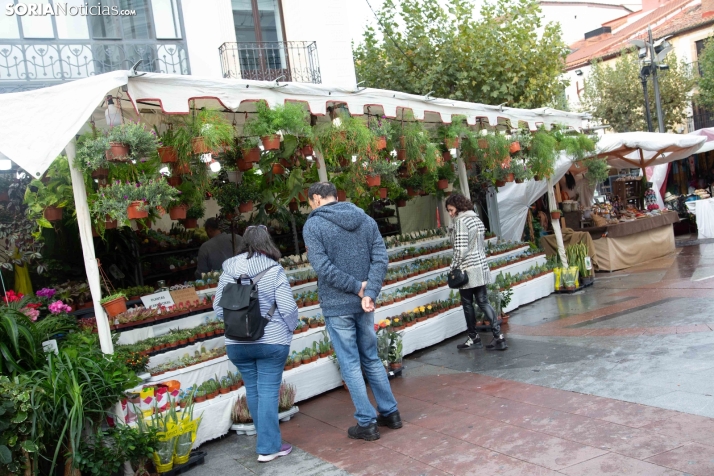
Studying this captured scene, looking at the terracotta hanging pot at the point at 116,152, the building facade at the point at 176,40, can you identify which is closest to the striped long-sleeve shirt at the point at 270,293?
the terracotta hanging pot at the point at 116,152

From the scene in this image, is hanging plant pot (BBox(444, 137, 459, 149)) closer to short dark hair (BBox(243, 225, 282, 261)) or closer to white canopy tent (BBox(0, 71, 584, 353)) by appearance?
white canopy tent (BBox(0, 71, 584, 353))

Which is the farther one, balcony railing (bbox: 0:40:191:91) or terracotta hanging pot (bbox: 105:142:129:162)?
balcony railing (bbox: 0:40:191:91)

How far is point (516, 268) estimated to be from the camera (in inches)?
408

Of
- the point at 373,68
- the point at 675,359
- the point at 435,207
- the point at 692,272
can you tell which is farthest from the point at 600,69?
the point at 675,359

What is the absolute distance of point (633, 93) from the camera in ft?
97.3

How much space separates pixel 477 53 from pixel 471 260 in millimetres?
11298

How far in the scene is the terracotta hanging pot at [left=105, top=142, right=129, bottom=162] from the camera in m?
4.86

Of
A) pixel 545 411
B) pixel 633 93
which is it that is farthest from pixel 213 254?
pixel 633 93

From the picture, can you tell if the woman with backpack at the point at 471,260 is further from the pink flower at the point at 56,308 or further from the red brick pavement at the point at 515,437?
the pink flower at the point at 56,308

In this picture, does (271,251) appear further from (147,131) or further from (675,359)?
(675,359)

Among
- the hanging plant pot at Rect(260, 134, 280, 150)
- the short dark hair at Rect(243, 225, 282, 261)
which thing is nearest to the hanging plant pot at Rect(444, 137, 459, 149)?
the hanging plant pot at Rect(260, 134, 280, 150)

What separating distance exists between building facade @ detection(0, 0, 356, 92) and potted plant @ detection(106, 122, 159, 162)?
14.8 feet

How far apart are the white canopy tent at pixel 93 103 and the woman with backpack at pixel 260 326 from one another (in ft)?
4.08

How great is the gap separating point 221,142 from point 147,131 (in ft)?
2.85
